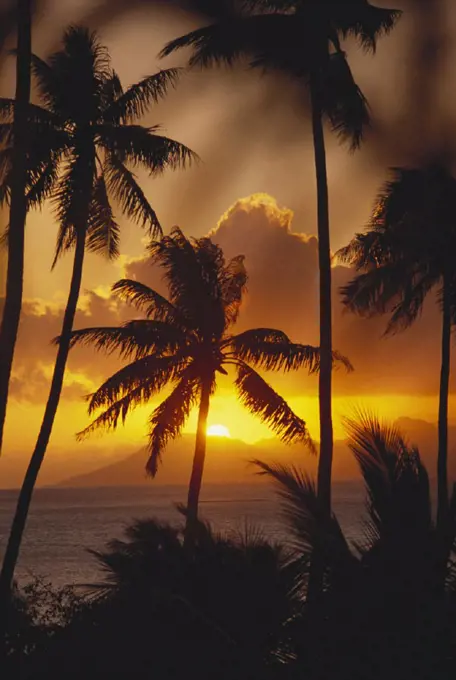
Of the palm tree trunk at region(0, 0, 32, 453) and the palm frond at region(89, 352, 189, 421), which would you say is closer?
the palm tree trunk at region(0, 0, 32, 453)

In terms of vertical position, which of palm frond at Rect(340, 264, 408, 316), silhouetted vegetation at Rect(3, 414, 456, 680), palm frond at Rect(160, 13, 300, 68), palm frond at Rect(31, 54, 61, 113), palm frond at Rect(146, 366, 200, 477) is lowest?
silhouetted vegetation at Rect(3, 414, 456, 680)

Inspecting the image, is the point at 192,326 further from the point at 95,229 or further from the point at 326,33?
the point at 326,33

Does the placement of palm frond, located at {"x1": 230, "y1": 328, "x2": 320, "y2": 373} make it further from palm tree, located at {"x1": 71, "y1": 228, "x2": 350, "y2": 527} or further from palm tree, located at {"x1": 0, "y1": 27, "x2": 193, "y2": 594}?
palm tree, located at {"x1": 0, "y1": 27, "x2": 193, "y2": 594}

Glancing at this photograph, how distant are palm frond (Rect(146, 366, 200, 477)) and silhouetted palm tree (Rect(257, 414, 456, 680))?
22.7 metres

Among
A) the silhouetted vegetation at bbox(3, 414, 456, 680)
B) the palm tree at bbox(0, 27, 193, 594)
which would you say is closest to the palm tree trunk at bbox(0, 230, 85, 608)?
the palm tree at bbox(0, 27, 193, 594)

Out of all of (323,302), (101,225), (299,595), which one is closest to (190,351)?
(101,225)

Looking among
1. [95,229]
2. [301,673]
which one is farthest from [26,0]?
[95,229]

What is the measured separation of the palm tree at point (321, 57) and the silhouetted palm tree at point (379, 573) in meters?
9.93

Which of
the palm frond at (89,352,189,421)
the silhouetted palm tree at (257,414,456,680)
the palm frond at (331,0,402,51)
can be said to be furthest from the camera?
the palm frond at (89,352,189,421)

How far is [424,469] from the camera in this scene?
25.0 feet

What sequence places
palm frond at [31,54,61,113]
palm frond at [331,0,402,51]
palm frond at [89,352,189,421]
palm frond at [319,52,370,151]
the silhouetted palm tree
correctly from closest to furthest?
the silhouetted palm tree < palm frond at [331,0,402,51] < palm frond at [319,52,370,151] < palm frond at [31,54,61,113] < palm frond at [89,352,189,421]

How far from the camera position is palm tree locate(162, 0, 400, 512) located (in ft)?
58.3

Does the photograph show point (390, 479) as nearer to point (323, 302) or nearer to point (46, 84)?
point (323, 302)

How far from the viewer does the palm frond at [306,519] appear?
734cm
